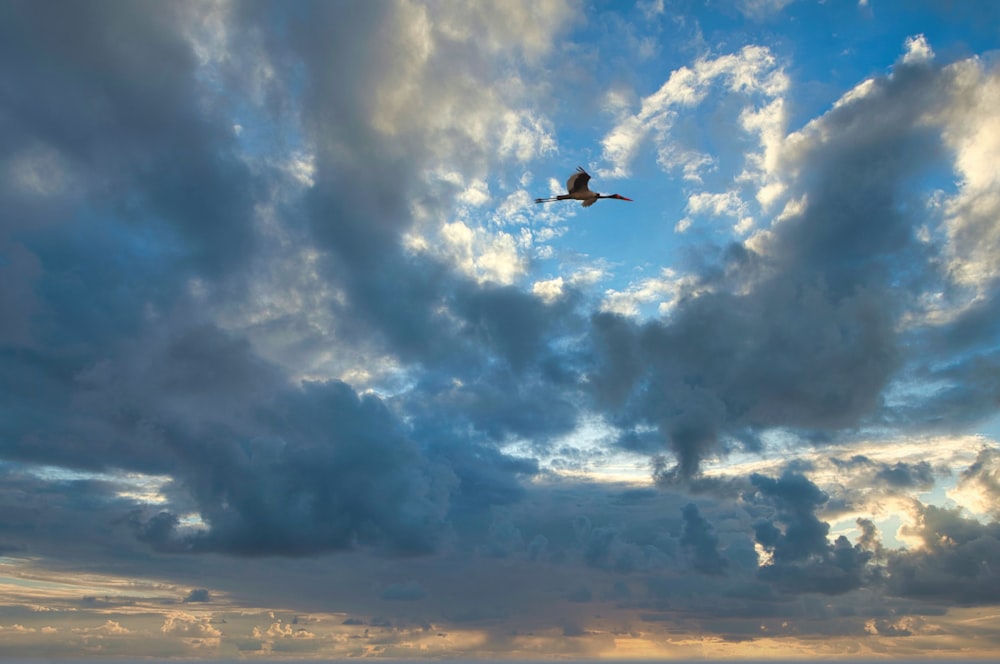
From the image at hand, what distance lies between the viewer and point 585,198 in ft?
348
